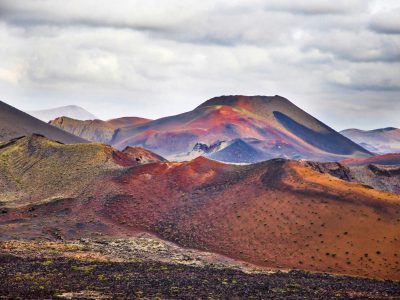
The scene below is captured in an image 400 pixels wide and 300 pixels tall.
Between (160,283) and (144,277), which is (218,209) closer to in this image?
(144,277)

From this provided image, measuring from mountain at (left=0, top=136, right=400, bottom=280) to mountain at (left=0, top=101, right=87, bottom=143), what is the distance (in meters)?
54.1

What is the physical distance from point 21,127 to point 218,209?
95.8 meters

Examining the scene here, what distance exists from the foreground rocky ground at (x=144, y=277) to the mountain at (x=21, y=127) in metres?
88.8

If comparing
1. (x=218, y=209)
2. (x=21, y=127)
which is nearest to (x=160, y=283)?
(x=218, y=209)

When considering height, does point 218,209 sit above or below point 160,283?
above

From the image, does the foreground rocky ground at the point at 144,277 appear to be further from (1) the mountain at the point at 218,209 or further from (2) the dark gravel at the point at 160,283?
(1) the mountain at the point at 218,209

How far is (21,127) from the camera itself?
162000 millimetres

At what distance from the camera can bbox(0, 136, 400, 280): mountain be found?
68.5 meters

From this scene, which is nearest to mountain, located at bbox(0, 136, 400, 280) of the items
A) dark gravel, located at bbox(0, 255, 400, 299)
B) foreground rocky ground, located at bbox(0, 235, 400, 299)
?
foreground rocky ground, located at bbox(0, 235, 400, 299)

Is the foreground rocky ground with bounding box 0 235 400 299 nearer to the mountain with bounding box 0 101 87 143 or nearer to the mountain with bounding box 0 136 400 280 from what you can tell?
the mountain with bounding box 0 136 400 280

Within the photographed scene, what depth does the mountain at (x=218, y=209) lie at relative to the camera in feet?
225

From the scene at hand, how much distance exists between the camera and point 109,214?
266ft

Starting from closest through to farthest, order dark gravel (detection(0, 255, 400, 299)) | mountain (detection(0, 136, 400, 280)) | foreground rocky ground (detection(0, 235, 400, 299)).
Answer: dark gravel (detection(0, 255, 400, 299)) → foreground rocky ground (detection(0, 235, 400, 299)) → mountain (detection(0, 136, 400, 280))

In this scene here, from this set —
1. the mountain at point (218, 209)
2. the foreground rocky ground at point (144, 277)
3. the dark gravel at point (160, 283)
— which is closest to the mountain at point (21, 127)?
the mountain at point (218, 209)
